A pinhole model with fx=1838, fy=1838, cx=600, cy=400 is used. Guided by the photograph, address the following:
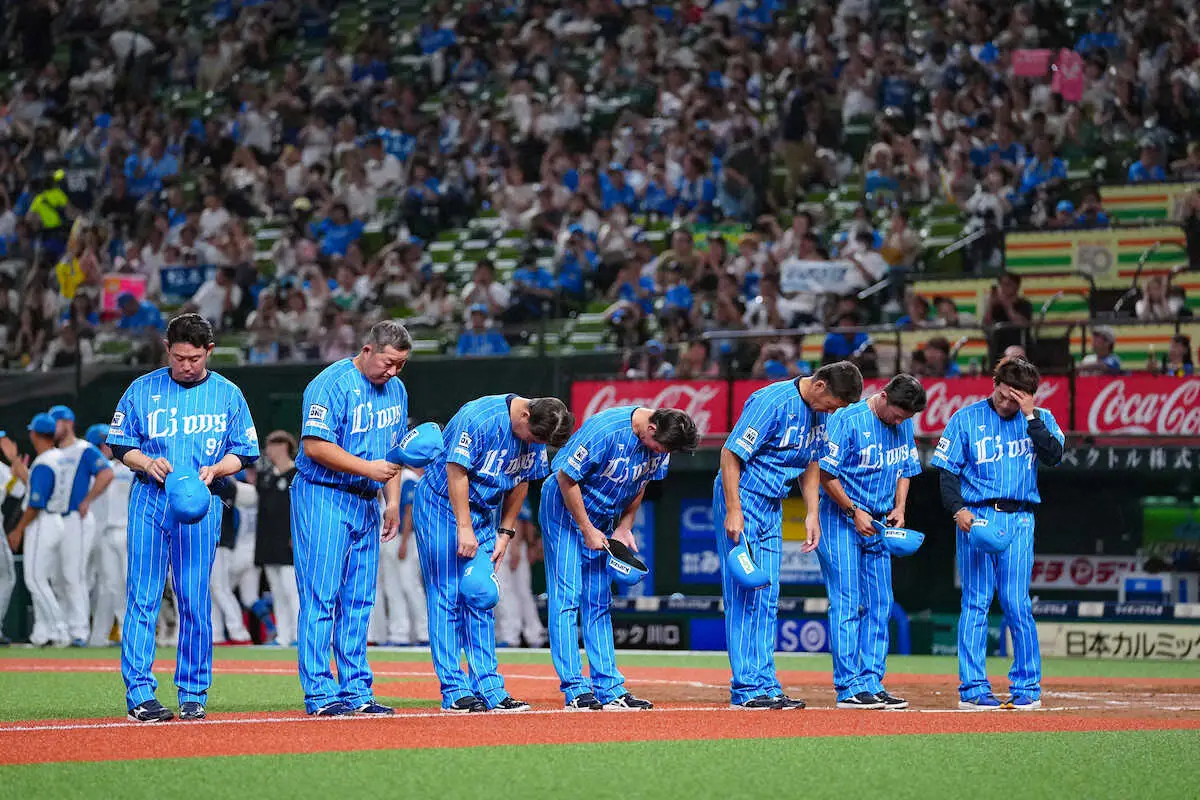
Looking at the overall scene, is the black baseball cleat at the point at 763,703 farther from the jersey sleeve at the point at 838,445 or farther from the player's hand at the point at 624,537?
the jersey sleeve at the point at 838,445

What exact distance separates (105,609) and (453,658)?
31.2 ft

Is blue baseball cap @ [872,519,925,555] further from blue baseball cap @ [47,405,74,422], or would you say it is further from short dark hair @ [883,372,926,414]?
blue baseball cap @ [47,405,74,422]

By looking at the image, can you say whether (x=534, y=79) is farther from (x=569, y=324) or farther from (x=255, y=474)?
(x=255, y=474)

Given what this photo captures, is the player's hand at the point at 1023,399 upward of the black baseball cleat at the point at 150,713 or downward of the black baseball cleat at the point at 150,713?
upward

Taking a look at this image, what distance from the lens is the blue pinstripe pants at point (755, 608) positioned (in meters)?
10.7

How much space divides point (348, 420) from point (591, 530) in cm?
155

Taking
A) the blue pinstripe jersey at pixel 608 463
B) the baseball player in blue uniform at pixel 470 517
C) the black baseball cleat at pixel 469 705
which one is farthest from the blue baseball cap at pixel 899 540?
the black baseball cleat at pixel 469 705

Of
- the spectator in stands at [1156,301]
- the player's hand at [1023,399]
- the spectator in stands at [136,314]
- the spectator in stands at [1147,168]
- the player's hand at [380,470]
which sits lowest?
the player's hand at [380,470]

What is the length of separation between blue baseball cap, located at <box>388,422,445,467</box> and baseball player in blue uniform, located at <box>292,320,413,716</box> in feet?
0.24

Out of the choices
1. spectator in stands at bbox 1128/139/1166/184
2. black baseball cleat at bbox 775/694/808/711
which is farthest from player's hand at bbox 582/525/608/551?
spectator in stands at bbox 1128/139/1166/184

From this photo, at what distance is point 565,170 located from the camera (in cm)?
2634

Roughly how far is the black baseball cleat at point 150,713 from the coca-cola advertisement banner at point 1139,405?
37.6ft

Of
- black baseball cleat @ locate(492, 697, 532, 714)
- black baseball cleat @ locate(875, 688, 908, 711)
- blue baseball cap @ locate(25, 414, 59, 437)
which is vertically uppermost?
blue baseball cap @ locate(25, 414, 59, 437)

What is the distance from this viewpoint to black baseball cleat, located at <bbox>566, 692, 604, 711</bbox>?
10.5 meters
